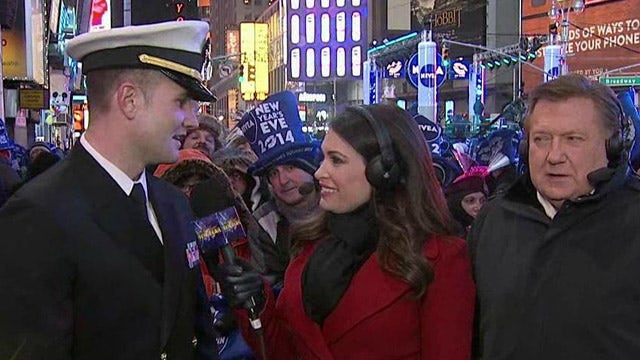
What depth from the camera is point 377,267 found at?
9.31 feet

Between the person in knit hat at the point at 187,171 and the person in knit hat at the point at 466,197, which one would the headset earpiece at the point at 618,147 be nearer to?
Answer: the person in knit hat at the point at 187,171

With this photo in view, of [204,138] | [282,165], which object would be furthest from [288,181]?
[204,138]

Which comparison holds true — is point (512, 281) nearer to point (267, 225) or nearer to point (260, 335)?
point (260, 335)

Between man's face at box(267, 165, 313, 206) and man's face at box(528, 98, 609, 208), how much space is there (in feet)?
7.68

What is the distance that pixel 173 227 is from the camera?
2.50m

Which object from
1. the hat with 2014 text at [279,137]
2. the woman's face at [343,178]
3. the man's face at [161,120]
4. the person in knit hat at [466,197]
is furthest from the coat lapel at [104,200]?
the person in knit hat at [466,197]

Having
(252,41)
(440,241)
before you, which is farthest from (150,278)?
(252,41)

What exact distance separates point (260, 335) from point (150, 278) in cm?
61

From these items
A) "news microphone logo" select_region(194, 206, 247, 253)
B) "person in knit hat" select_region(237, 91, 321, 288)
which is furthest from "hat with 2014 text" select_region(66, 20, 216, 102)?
"person in knit hat" select_region(237, 91, 321, 288)

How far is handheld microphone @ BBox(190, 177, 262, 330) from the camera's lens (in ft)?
8.80

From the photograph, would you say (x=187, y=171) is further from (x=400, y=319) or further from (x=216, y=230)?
(x=400, y=319)

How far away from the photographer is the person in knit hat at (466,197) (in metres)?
6.00

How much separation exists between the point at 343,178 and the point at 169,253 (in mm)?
803

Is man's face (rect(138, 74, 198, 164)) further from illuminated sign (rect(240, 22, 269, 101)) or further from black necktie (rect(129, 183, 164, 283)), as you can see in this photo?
illuminated sign (rect(240, 22, 269, 101))
